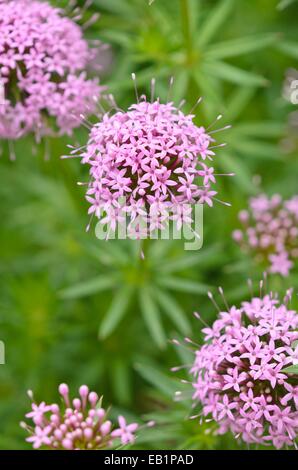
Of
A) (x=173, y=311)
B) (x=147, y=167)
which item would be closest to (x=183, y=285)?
(x=173, y=311)

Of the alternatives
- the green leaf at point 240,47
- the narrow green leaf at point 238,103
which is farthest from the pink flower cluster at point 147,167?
the narrow green leaf at point 238,103

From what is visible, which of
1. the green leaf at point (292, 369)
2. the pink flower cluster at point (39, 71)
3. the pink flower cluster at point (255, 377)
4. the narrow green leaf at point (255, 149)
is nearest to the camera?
the green leaf at point (292, 369)

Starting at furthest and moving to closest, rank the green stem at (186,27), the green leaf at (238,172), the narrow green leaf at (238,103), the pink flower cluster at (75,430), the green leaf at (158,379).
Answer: the narrow green leaf at (238,103)
the green leaf at (238,172)
the green stem at (186,27)
the green leaf at (158,379)
the pink flower cluster at (75,430)

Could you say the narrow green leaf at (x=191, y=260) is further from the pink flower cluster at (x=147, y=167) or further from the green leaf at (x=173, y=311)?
the pink flower cluster at (x=147, y=167)

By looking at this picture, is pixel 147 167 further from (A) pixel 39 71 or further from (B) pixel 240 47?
(B) pixel 240 47

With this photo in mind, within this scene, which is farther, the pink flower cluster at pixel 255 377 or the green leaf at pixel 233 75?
the green leaf at pixel 233 75

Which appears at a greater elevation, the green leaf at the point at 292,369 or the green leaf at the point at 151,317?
the green leaf at the point at 151,317
